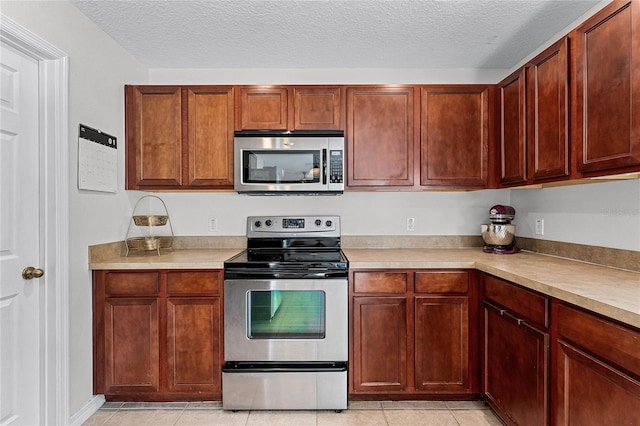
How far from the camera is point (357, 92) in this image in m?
2.53

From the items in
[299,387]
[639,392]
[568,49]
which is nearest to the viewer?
[639,392]

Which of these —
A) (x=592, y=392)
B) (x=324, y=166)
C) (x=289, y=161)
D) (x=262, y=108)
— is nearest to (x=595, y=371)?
(x=592, y=392)

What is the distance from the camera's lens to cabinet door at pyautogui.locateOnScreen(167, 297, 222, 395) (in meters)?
2.19

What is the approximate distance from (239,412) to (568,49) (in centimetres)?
272

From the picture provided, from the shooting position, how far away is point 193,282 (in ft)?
7.22

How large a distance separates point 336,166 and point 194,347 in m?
1.53

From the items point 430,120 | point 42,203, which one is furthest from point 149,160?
point 430,120

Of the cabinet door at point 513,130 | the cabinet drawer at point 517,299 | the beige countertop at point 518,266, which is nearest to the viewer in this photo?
the beige countertop at point 518,266

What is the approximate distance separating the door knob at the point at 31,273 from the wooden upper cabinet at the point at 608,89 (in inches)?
108

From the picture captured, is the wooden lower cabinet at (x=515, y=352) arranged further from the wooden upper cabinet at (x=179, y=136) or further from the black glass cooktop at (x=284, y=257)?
the wooden upper cabinet at (x=179, y=136)

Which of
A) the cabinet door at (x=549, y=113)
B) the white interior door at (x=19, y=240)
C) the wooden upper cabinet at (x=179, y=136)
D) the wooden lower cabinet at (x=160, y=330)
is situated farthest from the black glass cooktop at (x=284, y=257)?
the cabinet door at (x=549, y=113)

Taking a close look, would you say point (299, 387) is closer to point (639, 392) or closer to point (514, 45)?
point (639, 392)

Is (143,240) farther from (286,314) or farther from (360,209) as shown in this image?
(360,209)

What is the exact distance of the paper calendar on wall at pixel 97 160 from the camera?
207 cm
